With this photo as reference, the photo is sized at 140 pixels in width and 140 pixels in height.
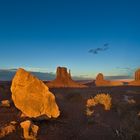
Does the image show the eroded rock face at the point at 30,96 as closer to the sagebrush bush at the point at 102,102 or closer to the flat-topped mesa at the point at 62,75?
the sagebrush bush at the point at 102,102

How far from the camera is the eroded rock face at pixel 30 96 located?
24.2 meters

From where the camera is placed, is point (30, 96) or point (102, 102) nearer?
point (30, 96)

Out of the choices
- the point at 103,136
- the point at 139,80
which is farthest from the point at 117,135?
the point at 139,80

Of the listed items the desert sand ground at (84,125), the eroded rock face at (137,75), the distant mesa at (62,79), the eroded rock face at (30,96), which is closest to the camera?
the desert sand ground at (84,125)

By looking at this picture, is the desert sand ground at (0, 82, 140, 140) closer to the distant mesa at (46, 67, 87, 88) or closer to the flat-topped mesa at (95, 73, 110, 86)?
the distant mesa at (46, 67, 87, 88)

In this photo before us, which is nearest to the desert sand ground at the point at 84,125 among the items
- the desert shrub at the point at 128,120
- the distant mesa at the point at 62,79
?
the desert shrub at the point at 128,120

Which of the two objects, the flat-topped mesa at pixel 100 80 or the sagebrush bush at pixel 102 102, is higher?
the flat-topped mesa at pixel 100 80

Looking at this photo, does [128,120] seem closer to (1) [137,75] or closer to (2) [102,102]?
(2) [102,102]

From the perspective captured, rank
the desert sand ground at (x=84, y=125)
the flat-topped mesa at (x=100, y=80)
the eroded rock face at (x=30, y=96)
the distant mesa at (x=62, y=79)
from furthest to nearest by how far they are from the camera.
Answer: the flat-topped mesa at (x=100, y=80)
the distant mesa at (x=62, y=79)
the eroded rock face at (x=30, y=96)
the desert sand ground at (x=84, y=125)

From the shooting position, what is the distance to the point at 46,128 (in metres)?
22.4

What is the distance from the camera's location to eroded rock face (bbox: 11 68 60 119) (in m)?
24.2

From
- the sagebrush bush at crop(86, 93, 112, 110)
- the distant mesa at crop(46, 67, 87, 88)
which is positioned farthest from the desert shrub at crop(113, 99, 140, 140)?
the distant mesa at crop(46, 67, 87, 88)

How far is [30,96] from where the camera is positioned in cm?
2430

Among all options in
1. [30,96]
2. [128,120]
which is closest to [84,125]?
[30,96]
